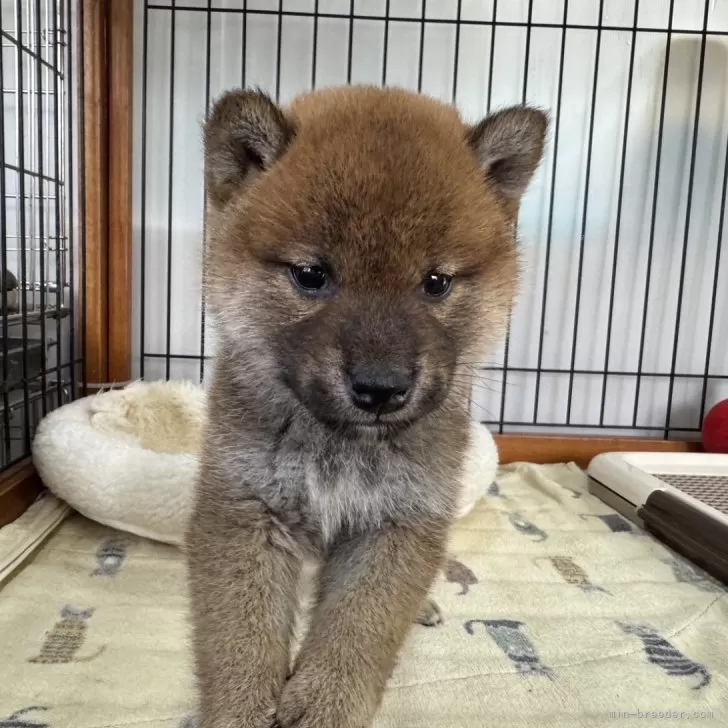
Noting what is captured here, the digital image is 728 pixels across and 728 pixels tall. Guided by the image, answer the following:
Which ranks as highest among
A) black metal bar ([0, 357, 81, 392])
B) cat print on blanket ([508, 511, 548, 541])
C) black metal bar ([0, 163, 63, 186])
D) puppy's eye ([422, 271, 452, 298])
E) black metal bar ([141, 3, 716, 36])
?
black metal bar ([141, 3, 716, 36])

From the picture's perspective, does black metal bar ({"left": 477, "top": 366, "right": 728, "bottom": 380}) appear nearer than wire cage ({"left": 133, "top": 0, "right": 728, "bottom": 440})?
No

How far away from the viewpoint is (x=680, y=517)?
6.17ft

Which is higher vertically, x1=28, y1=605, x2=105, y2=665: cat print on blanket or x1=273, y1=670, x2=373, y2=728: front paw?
x1=273, y1=670, x2=373, y2=728: front paw

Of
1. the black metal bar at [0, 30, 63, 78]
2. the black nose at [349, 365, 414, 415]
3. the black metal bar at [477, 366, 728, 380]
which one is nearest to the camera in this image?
the black nose at [349, 365, 414, 415]

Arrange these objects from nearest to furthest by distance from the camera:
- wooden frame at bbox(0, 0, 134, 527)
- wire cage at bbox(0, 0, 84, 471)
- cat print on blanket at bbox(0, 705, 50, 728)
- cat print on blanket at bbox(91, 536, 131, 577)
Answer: cat print on blanket at bbox(0, 705, 50, 728) → cat print on blanket at bbox(91, 536, 131, 577) → wire cage at bbox(0, 0, 84, 471) → wooden frame at bbox(0, 0, 134, 527)

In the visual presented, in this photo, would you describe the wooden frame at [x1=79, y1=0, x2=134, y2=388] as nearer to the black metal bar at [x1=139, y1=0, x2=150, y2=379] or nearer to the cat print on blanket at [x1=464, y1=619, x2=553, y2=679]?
the black metal bar at [x1=139, y1=0, x2=150, y2=379]

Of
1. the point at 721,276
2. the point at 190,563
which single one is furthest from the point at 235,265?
the point at 721,276

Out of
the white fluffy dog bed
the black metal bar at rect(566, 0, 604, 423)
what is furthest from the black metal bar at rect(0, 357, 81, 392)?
the black metal bar at rect(566, 0, 604, 423)

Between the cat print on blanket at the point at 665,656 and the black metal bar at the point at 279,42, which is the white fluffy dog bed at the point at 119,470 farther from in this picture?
the black metal bar at the point at 279,42

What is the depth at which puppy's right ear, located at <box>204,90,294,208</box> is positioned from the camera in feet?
3.34

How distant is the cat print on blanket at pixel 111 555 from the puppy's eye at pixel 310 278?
103 cm

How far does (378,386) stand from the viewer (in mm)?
835

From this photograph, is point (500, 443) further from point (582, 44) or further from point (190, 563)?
point (190, 563)

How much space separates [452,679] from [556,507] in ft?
3.45
